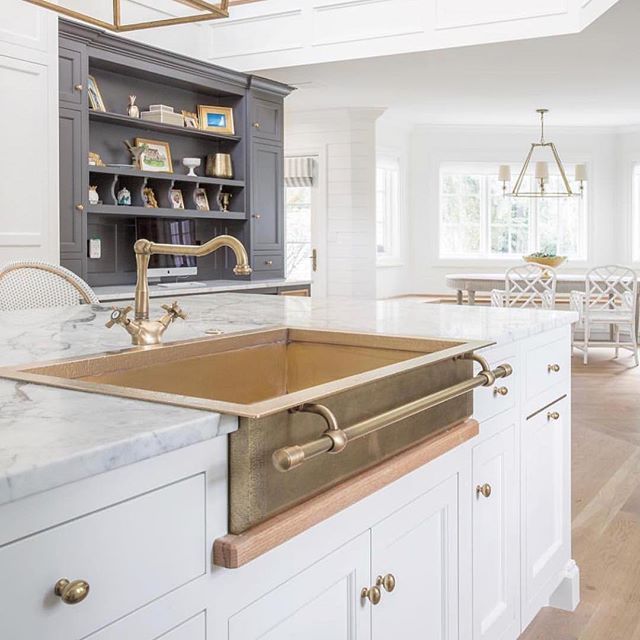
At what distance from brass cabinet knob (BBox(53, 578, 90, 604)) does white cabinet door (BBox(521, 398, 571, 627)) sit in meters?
1.58

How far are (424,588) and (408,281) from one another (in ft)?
31.4

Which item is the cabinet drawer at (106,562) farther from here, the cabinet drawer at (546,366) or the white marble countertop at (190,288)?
the white marble countertop at (190,288)

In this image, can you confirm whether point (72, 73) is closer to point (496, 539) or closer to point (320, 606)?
point (496, 539)

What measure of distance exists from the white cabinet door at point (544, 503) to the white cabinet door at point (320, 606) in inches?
38.6

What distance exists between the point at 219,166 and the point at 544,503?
487cm

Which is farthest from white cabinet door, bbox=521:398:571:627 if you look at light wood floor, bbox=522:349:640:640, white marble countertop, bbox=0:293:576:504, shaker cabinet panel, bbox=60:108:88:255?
shaker cabinet panel, bbox=60:108:88:255

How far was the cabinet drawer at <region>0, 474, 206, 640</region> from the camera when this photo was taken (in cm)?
81

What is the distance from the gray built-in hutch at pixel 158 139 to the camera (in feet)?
16.9

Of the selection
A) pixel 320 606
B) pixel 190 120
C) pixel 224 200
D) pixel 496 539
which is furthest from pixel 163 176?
pixel 320 606

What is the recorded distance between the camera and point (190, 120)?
21.2 ft

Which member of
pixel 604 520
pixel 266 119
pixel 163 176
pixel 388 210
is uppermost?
pixel 266 119

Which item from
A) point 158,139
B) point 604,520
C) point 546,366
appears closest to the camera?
point 546,366

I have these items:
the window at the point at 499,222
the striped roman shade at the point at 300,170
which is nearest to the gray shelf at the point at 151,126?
the striped roman shade at the point at 300,170

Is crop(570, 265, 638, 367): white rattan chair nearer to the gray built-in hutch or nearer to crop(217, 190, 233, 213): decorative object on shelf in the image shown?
the gray built-in hutch
